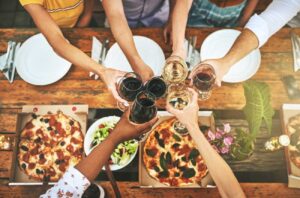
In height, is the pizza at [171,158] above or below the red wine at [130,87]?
below

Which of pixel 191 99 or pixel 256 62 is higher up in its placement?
pixel 256 62

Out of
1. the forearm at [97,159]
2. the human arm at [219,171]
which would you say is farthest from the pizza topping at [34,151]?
the human arm at [219,171]

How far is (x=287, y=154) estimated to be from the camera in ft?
6.84

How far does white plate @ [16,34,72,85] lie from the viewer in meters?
2.33

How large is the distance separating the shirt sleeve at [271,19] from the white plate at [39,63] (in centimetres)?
140

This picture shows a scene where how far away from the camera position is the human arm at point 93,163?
179 cm

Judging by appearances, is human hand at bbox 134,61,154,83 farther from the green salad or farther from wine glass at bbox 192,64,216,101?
the green salad

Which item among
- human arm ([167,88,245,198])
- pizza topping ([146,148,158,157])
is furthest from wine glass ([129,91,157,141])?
pizza topping ([146,148,158,157])

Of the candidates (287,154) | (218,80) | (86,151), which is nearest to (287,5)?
(218,80)

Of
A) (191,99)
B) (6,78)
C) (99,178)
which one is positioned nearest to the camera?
(191,99)

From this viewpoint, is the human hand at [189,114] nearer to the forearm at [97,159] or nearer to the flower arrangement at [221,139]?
the flower arrangement at [221,139]

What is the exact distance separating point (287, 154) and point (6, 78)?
7.01ft

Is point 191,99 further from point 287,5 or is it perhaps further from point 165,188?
point 287,5

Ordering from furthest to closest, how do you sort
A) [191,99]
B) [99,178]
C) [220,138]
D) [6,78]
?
[6,78]
[99,178]
[220,138]
[191,99]
